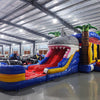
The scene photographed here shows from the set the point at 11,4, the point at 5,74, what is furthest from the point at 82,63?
the point at 11,4

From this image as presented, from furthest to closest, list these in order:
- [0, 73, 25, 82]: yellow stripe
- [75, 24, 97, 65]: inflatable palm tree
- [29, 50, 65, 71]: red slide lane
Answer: [75, 24, 97, 65]: inflatable palm tree
[29, 50, 65, 71]: red slide lane
[0, 73, 25, 82]: yellow stripe

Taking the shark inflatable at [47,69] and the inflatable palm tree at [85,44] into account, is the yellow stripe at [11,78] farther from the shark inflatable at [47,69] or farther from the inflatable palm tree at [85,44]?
the inflatable palm tree at [85,44]

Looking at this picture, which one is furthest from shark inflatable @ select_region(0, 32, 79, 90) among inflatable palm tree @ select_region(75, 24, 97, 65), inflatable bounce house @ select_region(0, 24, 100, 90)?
inflatable palm tree @ select_region(75, 24, 97, 65)

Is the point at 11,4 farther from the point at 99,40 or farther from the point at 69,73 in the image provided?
the point at 99,40

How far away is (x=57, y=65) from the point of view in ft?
13.5

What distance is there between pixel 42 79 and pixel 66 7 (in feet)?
15.2

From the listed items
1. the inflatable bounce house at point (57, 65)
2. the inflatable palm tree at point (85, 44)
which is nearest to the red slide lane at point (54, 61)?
the inflatable bounce house at point (57, 65)

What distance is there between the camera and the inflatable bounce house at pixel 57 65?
8.18 ft

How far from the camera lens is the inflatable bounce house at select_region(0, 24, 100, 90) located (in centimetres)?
249

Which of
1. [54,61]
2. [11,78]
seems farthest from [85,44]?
[11,78]

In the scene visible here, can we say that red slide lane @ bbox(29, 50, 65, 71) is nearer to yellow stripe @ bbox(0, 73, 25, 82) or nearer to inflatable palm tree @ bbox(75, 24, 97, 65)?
inflatable palm tree @ bbox(75, 24, 97, 65)

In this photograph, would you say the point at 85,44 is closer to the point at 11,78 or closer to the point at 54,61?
the point at 54,61

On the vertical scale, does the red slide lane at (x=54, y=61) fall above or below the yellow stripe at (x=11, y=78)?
above

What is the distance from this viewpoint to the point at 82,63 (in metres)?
5.00
